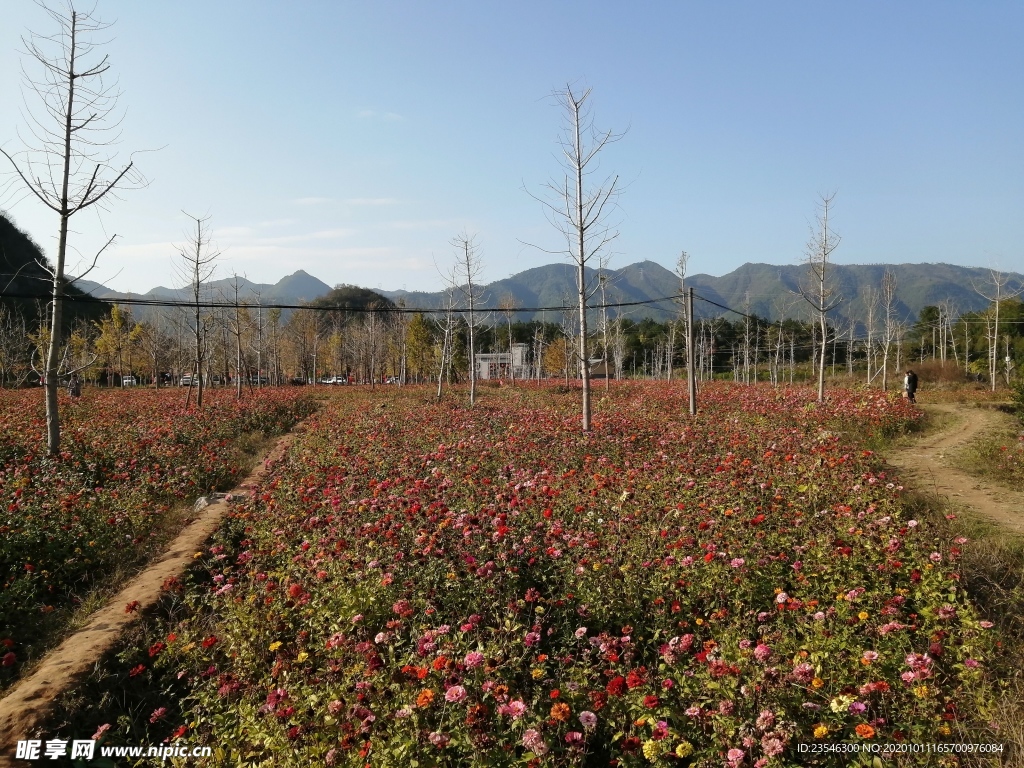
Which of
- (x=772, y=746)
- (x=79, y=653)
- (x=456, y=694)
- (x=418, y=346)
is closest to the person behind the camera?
(x=772, y=746)

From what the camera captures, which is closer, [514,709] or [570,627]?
[514,709]

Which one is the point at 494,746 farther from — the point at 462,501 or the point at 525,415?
the point at 525,415

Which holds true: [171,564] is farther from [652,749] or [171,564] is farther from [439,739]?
[652,749]

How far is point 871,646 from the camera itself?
12.3 ft

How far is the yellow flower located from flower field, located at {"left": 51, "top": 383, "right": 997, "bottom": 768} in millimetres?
15

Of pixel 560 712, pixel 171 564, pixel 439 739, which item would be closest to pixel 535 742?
pixel 560 712

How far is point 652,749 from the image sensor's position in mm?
2697

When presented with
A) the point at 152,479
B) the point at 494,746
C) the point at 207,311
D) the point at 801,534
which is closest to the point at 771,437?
the point at 801,534

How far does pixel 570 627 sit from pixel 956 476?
9381 mm

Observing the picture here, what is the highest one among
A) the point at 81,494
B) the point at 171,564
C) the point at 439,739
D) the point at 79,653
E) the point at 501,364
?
the point at 501,364

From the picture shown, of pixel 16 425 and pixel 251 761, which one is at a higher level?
pixel 16 425

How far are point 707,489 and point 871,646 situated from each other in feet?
9.07

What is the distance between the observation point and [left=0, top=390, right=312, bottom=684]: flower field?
566 centimetres

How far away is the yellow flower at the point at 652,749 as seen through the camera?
2.67m
